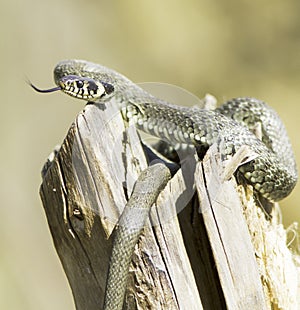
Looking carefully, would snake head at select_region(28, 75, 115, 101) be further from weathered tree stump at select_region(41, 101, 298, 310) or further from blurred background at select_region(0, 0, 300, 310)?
blurred background at select_region(0, 0, 300, 310)

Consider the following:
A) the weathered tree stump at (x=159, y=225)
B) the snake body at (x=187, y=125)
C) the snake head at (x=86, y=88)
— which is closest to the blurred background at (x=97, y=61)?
the snake body at (x=187, y=125)

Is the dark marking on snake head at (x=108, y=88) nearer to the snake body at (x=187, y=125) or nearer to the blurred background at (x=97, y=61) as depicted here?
the snake body at (x=187, y=125)

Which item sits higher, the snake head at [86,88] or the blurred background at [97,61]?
the blurred background at [97,61]

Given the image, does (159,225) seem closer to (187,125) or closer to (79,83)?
(187,125)

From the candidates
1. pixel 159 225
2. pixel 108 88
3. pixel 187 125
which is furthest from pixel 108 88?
pixel 159 225

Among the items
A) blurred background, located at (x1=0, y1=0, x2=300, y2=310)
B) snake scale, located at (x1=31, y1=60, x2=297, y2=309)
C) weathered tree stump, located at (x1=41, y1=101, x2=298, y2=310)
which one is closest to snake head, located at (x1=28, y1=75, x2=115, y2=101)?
snake scale, located at (x1=31, y1=60, x2=297, y2=309)

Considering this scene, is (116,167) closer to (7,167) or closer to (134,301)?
(134,301)

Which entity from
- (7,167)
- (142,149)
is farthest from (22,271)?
(142,149)
